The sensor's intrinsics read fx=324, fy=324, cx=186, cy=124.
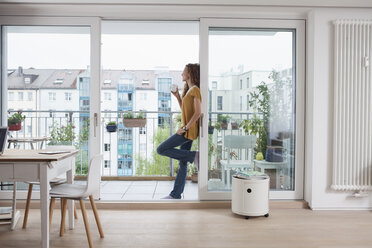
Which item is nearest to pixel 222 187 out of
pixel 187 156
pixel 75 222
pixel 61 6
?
pixel 187 156

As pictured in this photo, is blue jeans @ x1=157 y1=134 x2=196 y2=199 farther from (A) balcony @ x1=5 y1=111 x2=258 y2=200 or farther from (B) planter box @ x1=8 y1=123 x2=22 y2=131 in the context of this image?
(B) planter box @ x1=8 y1=123 x2=22 y2=131

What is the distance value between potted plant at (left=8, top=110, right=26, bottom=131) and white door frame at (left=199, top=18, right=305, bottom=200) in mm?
2138

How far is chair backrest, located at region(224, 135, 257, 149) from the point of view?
390 cm

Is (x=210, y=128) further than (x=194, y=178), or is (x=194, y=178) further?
(x=194, y=178)

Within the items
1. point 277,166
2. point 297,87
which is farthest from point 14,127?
point 297,87

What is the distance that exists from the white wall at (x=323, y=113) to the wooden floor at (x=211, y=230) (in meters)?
0.15

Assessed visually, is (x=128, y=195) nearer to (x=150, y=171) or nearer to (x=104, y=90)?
(x=150, y=171)

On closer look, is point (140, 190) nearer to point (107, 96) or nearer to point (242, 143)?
point (242, 143)

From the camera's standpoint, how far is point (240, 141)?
154 inches

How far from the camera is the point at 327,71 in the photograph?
367 centimetres

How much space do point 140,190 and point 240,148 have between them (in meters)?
1.59

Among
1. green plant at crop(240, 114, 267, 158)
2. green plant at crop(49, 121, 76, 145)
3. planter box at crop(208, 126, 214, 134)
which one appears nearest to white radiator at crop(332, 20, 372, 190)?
green plant at crop(240, 114, 267, 158)

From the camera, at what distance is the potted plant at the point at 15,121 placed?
3.75 meters

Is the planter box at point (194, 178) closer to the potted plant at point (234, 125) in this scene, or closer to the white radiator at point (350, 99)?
the potted plant at point (234, 125)
